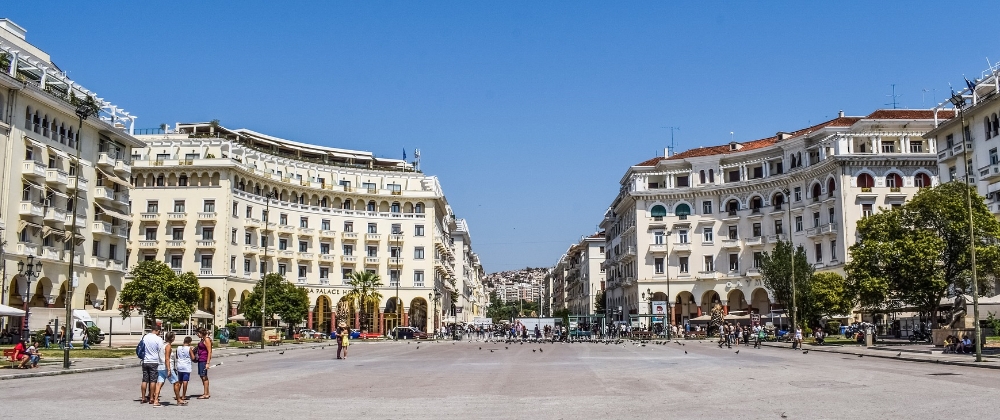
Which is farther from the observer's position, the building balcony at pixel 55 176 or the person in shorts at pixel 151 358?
the building balcony at pixel 55 176

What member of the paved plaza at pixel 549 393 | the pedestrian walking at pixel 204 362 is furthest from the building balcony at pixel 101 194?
the pedestrian walking at pixel 204 362

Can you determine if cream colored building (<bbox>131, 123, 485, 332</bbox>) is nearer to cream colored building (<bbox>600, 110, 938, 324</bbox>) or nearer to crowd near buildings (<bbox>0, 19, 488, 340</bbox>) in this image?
crowd near buildings (<bbox>0, 19, 488, 340</bbox>)

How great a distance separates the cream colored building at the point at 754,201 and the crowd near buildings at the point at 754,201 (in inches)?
3.9

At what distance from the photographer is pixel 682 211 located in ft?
277

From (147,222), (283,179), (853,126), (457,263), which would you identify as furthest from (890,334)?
(457,263)

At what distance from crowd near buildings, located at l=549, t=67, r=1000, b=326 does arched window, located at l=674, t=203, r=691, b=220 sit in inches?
3.9

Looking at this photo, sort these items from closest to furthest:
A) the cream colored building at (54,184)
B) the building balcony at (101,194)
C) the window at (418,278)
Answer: the cream colored building at (54,184)
the building balcony at (101,194)
the window at (418,278)

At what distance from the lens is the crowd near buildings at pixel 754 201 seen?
70.1 m

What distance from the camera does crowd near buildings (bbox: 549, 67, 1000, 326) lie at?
→ 70125mm

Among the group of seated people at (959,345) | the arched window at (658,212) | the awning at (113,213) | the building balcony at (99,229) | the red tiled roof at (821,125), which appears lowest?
the group of seated people at (959,345)

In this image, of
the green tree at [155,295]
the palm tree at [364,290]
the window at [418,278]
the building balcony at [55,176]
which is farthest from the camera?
the window at [418,278]

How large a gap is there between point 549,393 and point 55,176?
44.7 meters

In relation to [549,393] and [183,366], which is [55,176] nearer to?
[183,366]

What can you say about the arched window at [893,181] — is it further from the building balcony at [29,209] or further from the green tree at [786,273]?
the building balcony at [29,209]
